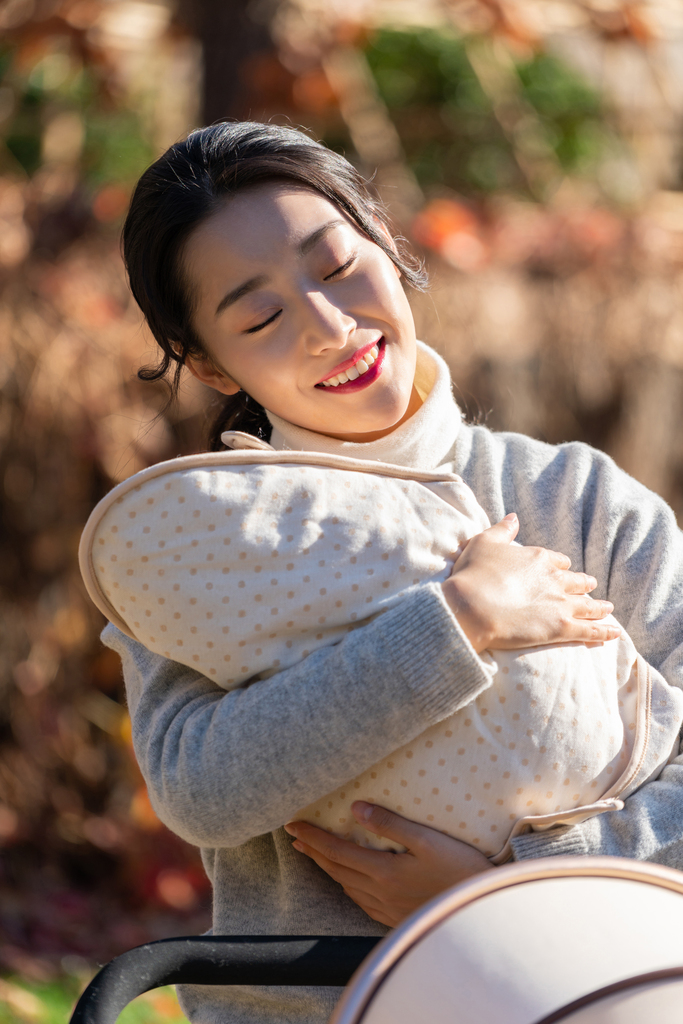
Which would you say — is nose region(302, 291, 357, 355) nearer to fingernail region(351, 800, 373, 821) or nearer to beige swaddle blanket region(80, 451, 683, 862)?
beige swaddle blanket region(80, 451, 683, 862)

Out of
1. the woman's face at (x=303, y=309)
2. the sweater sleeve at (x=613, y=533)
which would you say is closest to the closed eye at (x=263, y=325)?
the woman's face at (x=303, y=309)

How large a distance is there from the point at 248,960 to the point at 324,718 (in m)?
0.24

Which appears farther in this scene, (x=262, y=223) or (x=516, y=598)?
(x=262, y=223)

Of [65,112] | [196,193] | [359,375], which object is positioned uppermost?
[196,193]

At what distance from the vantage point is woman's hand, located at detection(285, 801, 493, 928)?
103 centimetres

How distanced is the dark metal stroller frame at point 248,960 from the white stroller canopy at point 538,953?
29cm

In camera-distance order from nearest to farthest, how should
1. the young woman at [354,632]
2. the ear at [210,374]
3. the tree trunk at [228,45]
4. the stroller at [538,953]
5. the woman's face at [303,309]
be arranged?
the stroller at [538,953], the young woman at [354,632], the woman's face at [303,309], the ear at [210,374], the tree trunk at [228,45]

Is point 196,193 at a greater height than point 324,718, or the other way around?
point 196,193

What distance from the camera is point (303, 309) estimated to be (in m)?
1.21

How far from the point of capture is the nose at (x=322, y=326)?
120cm

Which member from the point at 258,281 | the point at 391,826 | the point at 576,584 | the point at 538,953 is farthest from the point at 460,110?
the point at 538,953

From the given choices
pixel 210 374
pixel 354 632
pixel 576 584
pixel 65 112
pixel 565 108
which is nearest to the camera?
pixel 354 632

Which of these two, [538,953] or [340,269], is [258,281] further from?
[538,953]

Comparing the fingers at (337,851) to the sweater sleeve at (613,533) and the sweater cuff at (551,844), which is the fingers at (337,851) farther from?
the sweater sleeve at (613,533)
